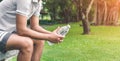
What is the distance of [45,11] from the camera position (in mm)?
34531

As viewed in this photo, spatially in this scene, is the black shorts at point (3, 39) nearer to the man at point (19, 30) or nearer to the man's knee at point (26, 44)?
the man at point (19, 30)

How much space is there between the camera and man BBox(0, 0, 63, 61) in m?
3.93

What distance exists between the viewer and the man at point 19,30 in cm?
393

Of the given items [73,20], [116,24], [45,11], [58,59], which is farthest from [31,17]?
[45,11]

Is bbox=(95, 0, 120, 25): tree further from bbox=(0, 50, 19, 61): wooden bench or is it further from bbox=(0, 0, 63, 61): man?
bbox=(0, 0, 63, 61): man

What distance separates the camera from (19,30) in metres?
3.98

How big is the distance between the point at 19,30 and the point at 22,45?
7.0 inches

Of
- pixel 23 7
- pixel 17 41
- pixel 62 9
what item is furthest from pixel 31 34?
pixel 62 9

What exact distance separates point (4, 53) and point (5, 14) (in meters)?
0.42

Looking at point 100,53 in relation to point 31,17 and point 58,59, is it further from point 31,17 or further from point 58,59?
point 31,17

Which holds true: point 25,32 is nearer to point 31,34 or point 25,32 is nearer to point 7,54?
point 31,34

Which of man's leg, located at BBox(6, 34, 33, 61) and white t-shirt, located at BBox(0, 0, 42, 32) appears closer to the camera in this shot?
man's leg, located at BBox(6, 34, 33, 61)

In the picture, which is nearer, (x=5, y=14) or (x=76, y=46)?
(x=5, y=14)

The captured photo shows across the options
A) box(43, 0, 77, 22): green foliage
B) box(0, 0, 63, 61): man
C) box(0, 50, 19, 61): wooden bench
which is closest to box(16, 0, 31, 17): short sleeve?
box(0, 0, 63, 61): man
